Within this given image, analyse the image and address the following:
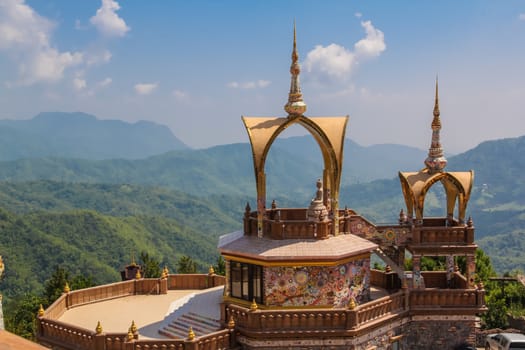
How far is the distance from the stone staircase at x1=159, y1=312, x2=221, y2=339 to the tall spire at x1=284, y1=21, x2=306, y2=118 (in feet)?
30.6

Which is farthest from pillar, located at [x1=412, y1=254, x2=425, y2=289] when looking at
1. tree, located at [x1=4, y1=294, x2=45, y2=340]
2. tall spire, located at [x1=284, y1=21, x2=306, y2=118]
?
tree, located at [x1=4, y1=294, x2=45, y2=340]

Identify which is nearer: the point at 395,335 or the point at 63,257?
the point at 395,335

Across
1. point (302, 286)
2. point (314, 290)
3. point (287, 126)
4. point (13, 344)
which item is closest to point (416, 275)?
point (314, 290)

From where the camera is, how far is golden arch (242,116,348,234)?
23.5 metres

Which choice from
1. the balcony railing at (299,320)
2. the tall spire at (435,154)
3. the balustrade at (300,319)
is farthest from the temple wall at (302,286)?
the tall spire at (435,154)

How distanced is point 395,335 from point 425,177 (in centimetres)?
730

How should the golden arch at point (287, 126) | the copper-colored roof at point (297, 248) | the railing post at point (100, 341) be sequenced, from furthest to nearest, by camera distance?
the golden arch at point (287, 126)
the copper-colored roof at point (297, 248)
the railing post at point (100, 341)

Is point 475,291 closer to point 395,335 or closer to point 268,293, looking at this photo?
point 395,335

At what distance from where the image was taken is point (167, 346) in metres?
19.6

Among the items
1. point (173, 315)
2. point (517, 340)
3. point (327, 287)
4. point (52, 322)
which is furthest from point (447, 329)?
point (52, 322)

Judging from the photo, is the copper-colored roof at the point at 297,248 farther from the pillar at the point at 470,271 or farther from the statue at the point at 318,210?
the pillar at the point at 470,271

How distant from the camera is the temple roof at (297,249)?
2172cm

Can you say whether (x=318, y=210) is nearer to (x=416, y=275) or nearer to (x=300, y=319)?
(x=300, y=319)

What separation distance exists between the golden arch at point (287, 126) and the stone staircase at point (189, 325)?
182 inches
